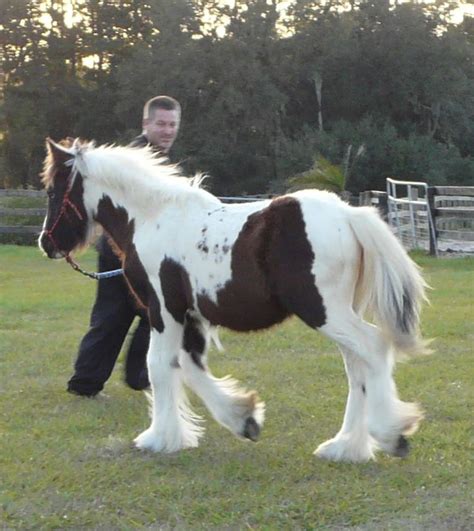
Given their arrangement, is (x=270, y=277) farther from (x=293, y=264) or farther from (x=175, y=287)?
(x=175, y=287)

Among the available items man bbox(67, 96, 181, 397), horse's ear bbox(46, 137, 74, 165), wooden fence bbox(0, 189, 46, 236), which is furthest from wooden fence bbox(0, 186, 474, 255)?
horse's ear bbox(46, 137, 74, 165)

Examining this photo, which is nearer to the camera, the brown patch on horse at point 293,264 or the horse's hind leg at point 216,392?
the brown patch on horse at point 293,264

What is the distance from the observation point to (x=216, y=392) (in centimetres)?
517

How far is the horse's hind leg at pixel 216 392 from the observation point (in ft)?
16.7

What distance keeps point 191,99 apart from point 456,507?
3600 centimetres

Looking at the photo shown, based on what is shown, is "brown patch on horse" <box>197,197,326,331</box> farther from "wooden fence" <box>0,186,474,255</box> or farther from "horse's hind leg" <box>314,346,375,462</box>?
"wooden fence" <box>0,186,474,255</box>

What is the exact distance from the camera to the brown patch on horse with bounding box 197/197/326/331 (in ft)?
14.6

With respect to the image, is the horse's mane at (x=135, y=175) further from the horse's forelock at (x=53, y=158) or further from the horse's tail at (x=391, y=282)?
the horse's tail at (x=391, y=282)

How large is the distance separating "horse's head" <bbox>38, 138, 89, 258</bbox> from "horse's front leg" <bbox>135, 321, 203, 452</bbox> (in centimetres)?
97

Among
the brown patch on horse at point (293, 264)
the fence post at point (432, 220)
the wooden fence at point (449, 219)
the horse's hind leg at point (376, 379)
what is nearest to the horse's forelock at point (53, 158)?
the brown patch on horse at point (293, 264)

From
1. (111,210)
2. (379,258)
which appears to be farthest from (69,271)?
(379,258)

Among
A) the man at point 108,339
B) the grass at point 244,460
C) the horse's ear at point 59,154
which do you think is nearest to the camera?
the grass at point 244,460

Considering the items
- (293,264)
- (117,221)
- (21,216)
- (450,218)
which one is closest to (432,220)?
(450,218)

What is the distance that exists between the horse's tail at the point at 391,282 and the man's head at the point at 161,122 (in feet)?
7.05
